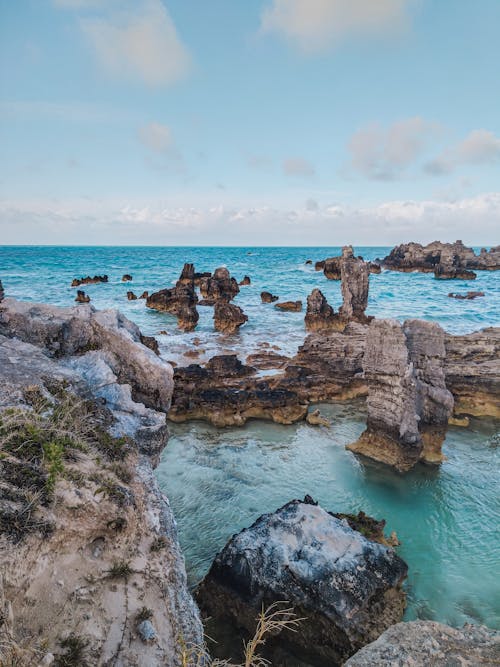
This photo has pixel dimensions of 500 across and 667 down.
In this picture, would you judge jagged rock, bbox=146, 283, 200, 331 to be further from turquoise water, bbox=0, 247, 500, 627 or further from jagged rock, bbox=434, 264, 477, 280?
jagged rock, bbox=434, 264, 477, 280

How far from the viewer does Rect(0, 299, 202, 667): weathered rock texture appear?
3.41 m

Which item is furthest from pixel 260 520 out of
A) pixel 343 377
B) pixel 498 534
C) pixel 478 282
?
pixel 478 282

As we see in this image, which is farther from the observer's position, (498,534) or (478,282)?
(478,282)

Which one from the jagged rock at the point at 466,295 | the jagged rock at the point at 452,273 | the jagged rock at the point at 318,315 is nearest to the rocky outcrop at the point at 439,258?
the jagged rock at the point at 452,273

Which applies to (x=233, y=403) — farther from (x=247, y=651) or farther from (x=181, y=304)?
(x=181, y=304)

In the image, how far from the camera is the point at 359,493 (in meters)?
10.8

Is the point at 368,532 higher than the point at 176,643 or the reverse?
the reverse

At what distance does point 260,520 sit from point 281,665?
210cm

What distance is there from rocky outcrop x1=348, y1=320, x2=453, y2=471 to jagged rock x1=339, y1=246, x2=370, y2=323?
1490 cm

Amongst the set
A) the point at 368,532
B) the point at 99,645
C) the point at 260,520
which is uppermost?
the point at 99,645

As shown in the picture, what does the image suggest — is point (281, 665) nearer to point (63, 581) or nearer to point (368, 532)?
point (368, 532)

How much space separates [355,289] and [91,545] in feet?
83.2

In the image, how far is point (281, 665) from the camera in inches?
228

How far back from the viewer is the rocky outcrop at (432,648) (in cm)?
326
